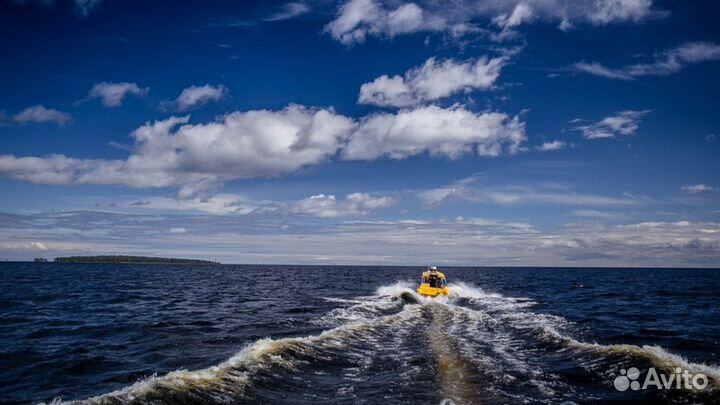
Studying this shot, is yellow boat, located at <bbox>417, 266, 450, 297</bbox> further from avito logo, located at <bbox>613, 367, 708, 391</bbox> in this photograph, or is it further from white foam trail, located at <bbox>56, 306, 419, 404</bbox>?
avito logo, located at <bbox>613, 367, 708, 391</bbox>

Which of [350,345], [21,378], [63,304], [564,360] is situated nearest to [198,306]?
[63,304]

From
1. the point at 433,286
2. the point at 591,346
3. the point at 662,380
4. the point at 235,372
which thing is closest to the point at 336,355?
the point at 235,372

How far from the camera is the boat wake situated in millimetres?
12414

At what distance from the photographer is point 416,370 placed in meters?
15.6

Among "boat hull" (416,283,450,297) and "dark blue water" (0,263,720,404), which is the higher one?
"dark blue water" (0,263,720,404)

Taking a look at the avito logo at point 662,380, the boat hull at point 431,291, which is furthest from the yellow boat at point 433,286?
the avito logo at point 662,380

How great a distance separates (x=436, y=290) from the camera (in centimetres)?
4603

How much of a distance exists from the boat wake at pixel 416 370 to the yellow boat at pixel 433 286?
20.1 metres

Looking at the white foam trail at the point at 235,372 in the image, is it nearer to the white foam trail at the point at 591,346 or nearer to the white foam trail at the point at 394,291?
the white foam trail at the point at 591,346

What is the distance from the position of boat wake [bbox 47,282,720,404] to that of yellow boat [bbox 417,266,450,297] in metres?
20.1

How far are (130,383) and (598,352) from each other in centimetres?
1743

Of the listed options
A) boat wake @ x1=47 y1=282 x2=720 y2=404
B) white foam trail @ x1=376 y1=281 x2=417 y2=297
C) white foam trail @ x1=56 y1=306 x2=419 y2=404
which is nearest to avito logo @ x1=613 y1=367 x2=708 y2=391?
boat wake @ x1=47 y1=282 x2=720 y2=404

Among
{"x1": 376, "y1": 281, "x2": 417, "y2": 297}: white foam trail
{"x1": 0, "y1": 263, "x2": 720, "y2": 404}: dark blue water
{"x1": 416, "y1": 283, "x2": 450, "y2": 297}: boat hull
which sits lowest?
{"x1": 376, "y1": 281, "x2": 417, "y2": 297}: white foam trail

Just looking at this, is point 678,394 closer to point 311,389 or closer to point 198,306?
point 311,389
